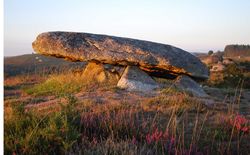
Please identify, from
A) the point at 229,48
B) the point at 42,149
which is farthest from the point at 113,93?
the point at 229,48

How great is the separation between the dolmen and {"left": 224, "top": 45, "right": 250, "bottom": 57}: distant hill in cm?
5594

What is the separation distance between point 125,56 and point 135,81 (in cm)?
102

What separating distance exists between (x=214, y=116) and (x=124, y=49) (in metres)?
6.64

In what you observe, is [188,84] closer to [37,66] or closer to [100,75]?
[100,75]

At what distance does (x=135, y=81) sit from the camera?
567 inches

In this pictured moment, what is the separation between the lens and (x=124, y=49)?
14750 millimetres

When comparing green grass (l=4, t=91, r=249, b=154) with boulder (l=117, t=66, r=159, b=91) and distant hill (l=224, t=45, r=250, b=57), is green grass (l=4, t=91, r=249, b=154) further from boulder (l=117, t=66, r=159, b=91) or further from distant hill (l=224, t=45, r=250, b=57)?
distant hill (l=224, t=45, r=250, b=57)

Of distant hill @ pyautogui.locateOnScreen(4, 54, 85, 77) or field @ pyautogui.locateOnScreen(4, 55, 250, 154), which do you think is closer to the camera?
field @ pyautogui.locateOnScreen(4, 55, 250, 154)

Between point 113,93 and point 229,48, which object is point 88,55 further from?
point 229,48

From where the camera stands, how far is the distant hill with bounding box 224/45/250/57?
69.2m

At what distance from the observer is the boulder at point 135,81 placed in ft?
45.8

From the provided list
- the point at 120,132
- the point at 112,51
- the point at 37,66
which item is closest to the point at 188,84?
the point at 112,51

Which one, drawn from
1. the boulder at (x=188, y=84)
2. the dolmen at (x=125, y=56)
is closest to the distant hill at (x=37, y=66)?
the dolmen at (x=125, y=56)

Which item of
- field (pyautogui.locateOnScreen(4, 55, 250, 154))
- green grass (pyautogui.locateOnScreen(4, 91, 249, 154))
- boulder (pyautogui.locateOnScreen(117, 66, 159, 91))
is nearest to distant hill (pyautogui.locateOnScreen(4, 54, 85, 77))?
boulder (pyautogui.locateOnScreen(117, 66, 159, 91))
